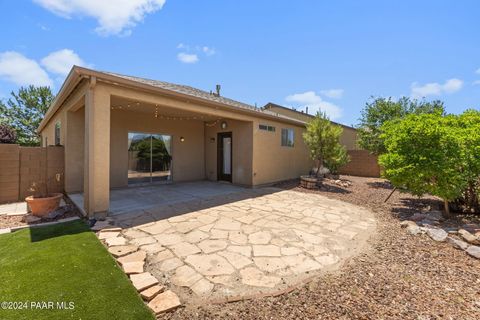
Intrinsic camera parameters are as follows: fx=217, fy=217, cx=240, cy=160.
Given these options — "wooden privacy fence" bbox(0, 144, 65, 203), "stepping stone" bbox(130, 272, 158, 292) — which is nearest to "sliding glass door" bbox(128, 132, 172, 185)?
"wooden privacy fence" bbox(0, 144, 65, 203)

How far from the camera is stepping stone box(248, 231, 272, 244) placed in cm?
400

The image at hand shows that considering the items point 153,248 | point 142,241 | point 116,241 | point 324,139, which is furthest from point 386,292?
point 324,139

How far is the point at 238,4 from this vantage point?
7840mm

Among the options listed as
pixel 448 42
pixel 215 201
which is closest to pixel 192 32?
pixel 215 201

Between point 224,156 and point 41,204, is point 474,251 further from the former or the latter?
point 41,204

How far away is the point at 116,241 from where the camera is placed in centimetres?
386

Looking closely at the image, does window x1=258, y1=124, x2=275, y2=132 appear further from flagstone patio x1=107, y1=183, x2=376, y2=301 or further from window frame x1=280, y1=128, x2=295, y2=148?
flagstone patio x1=107, y1=183, x2=376, y2=301

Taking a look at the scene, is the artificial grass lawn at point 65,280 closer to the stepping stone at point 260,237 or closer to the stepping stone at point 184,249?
the stepping stone at point 184,249

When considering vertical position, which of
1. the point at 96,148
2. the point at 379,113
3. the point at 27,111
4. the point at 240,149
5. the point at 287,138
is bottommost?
the point at 96,148

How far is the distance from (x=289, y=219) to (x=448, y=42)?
8.26 metres

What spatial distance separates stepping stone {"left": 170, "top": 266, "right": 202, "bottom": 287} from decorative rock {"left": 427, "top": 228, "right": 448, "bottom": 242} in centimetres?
461

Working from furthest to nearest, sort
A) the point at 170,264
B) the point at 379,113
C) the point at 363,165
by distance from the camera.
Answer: the point at 363,165 < the point at 379,113 < the point at 170,264

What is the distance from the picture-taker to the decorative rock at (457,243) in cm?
391

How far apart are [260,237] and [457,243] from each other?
363 centimetres
